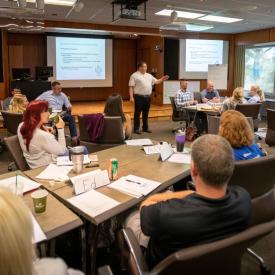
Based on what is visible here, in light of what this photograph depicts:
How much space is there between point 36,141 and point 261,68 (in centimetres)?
931

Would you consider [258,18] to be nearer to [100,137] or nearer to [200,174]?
[100,137]

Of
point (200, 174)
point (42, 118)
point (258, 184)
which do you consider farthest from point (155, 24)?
point (200, 174)

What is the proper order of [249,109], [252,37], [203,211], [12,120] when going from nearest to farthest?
[203,211]
[12,120]
[249,109]
[252,37]

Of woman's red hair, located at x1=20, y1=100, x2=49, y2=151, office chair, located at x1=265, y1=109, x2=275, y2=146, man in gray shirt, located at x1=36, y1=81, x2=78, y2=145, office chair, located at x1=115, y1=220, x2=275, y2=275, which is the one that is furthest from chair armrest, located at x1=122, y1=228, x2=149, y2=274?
man in gray shirt, located at x1=36, y1=81, x2=78, y2=145

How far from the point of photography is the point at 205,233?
132cm

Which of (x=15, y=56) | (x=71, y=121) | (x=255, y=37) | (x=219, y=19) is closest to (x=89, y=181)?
(x=71, y=121)

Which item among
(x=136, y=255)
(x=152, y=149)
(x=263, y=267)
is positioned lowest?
(x=263, y=267)

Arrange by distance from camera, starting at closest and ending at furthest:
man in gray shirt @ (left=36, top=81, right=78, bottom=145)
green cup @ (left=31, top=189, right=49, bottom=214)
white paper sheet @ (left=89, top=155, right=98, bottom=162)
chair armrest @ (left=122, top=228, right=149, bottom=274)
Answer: chair armrest @ (left=122, top=228, right=149, bottom=274) → green cup @ (left=31, top=189, right=49, bottom=214) → white paper sheet @ (left=89, top=155, right=98, bottom=162) → man in gray shirt @ (left=36, top=81, right=78, bottom=145)

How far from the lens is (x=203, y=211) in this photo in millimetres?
1311

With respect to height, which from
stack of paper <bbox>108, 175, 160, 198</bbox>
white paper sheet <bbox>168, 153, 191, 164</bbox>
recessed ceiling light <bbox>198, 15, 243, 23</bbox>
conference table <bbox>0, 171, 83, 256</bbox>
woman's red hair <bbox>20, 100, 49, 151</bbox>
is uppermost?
recessed ceiling light <bbox>198, 15, 243, 23</bbox>

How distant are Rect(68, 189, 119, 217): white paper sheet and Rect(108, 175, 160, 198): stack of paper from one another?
153 mm

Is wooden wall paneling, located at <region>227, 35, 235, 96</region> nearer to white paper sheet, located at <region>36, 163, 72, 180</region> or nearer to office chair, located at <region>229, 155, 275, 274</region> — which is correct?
office chair, located at <region>229, 155, 275, 274</region>

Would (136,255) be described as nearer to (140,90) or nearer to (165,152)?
(165,152)

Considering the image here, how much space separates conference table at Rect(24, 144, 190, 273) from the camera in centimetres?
181
